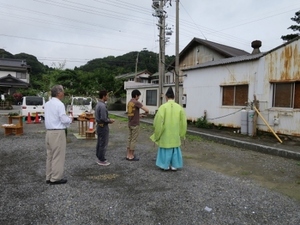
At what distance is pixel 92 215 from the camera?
3145mm

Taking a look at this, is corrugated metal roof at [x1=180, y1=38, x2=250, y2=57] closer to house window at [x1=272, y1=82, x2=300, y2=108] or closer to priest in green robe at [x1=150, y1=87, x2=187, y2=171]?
house window at [x1=272, y1=82, x2=300, y2=108]

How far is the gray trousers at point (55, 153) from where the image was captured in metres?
4.14

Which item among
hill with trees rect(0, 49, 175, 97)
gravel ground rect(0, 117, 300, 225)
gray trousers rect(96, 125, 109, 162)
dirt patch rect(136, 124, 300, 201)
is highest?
hill with trees rect(0, 49, 175, 97)

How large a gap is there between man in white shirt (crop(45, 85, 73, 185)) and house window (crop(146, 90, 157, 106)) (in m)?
14.5

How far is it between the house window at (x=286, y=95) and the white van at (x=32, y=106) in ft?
39.8

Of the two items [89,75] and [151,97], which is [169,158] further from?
[89,75]

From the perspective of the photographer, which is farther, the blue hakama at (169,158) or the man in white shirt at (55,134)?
A: the blue hakama at (169,158)

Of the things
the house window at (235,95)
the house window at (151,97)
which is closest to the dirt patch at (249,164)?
the house window at (235,95)

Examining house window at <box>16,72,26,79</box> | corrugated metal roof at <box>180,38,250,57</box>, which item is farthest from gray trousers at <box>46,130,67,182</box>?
house window at <box>16,72,26,79</box>

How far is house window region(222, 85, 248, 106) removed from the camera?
997cm

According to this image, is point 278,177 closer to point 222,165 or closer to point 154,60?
point 222,165

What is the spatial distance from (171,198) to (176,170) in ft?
A: 5.08

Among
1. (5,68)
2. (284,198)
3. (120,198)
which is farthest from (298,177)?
(5,68)

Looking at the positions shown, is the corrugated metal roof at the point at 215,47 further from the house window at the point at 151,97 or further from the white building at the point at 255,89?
the white building at the point at 255,89
